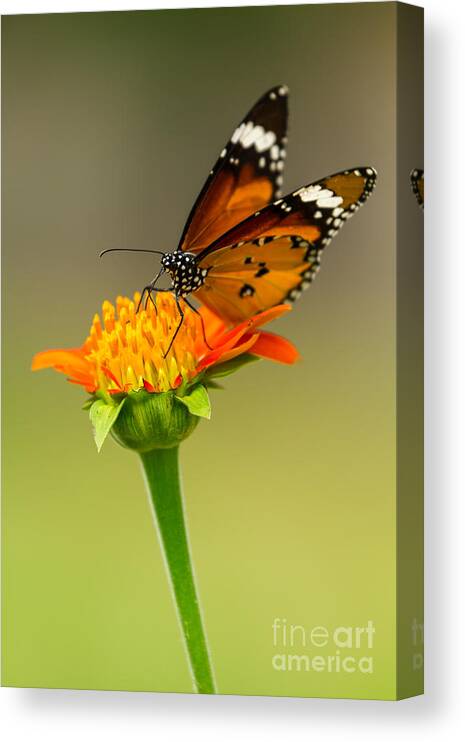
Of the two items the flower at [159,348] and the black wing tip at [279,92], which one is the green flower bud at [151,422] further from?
the black wing tip at [279,92]

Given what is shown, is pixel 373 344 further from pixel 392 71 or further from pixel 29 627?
pixel 29 627

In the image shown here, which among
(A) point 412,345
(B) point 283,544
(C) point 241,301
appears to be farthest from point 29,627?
(A) point 412,345

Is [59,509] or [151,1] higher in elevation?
[151,1]

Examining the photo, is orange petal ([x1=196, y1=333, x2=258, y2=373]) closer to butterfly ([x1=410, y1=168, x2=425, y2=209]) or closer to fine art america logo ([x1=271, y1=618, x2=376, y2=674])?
butterfly ([x1=410, y1=168, x2=425, y2=209])

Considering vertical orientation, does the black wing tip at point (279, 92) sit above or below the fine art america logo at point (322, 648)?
above

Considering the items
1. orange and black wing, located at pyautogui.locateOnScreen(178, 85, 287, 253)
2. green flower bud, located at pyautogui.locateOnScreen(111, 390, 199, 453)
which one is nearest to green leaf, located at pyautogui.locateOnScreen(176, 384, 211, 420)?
green flower bud, located at pyautogui.locateOnScreen(111, 390, 199, 453)

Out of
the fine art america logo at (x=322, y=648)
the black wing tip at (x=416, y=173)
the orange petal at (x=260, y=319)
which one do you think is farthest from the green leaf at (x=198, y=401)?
the black wing tip at (x=416, y=173)
